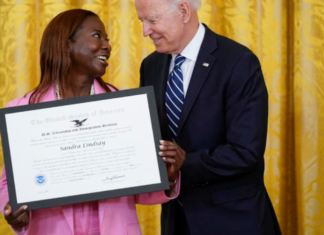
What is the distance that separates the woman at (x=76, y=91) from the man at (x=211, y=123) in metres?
0.16

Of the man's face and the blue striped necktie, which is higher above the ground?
the man's face

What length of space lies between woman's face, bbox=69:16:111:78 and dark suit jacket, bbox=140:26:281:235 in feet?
1.11

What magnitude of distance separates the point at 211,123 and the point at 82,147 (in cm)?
49

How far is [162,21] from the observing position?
191cm

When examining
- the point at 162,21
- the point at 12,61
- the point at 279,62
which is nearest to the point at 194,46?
the point at 162,21

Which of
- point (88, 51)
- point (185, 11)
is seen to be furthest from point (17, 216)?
point (185, 11)

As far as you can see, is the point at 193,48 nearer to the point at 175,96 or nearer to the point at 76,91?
the point at 175,96

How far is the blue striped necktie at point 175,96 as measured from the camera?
1871 millimetres

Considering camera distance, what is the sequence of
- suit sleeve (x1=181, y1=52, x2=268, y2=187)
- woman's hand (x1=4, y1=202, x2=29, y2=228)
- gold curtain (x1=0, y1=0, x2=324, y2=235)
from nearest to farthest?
woman's hand (x1=4, y1=202, x2=29, y2=228), suit sleeve (x1=181, y1=52, x2=268, y2=187), gold curtain (x1=0, y1=0, x2=324, y2=235)

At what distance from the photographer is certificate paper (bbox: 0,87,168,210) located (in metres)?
1.58

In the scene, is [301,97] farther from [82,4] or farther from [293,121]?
[82,4]

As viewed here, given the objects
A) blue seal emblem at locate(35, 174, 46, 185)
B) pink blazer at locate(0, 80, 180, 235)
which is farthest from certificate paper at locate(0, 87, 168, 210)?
pink blazer at locate(0, 80, 180, 235)

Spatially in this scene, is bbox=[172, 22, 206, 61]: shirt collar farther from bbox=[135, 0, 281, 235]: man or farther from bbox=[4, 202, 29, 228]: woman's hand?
bbox=[4, 202, 29, 228]: woman's hand
